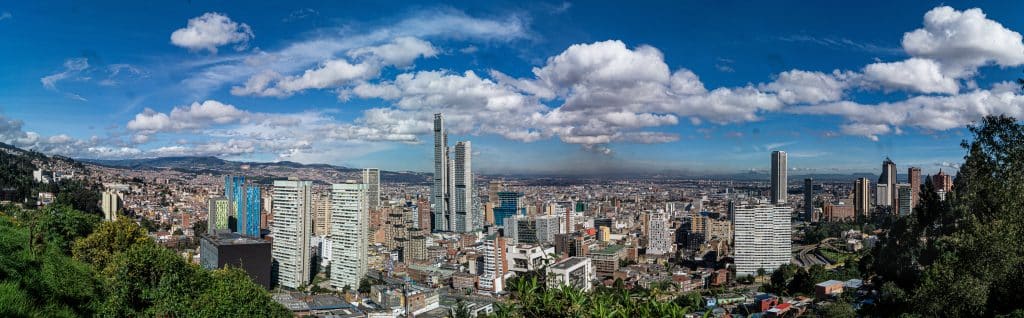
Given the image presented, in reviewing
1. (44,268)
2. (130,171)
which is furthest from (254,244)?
(130,171)

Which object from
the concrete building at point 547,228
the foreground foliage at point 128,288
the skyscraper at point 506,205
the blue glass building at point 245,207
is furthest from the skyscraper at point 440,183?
the foreground foliage at point 128,288

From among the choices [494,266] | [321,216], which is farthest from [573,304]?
[321,216]

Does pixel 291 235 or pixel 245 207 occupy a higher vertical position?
pixel 245 207

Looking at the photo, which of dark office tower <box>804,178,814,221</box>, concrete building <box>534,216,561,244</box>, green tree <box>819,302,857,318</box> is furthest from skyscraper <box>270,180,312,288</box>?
dark office tower <box>804,178,814,221</box>

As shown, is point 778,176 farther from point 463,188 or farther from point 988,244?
point 988,244

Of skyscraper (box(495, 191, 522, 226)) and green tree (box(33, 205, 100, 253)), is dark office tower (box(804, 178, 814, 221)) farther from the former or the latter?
green tree (box(33, 205, 100, 253))

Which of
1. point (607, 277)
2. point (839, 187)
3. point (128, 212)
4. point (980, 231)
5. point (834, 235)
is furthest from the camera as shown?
point (839, 187)

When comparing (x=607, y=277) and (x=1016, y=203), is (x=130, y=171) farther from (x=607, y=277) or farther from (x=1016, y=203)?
(x=1016, y=203)
